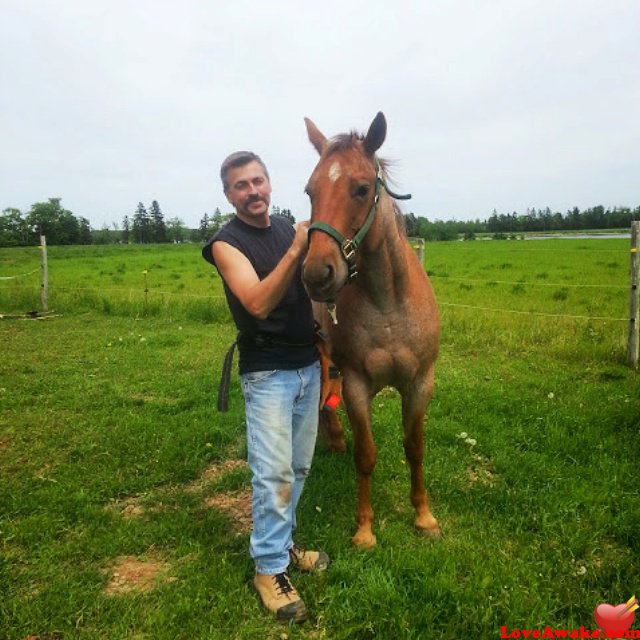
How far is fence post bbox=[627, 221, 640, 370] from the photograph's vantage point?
6.60 meters

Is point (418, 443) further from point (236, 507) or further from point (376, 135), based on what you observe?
point (376, 135)

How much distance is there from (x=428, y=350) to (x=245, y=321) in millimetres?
1323

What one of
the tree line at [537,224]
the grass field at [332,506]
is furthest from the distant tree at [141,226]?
the grass field at [332,506]

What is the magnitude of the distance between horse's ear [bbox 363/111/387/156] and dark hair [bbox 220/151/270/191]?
0.59 metres

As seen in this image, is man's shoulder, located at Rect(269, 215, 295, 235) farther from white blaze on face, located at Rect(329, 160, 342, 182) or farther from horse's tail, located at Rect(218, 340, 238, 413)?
horse's tail, located at Rect(218, 340, 238, 413)

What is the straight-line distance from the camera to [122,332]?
32.2 ft

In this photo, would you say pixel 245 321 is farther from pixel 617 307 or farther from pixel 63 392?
pixel 617 307

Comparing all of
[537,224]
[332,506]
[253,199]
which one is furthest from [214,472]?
[537,224]

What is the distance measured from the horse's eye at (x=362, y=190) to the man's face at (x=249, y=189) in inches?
20.3

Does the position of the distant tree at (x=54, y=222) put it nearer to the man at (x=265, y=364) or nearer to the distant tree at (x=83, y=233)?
the distant tree at (x=83, y=233)

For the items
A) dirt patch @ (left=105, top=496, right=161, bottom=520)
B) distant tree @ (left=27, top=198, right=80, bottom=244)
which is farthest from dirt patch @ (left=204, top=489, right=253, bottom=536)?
distant tree @ (left=27, top=198, right=80, bottom=244)

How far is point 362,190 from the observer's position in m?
2.62

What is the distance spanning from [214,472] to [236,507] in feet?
2.04

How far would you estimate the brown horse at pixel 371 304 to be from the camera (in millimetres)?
2547
